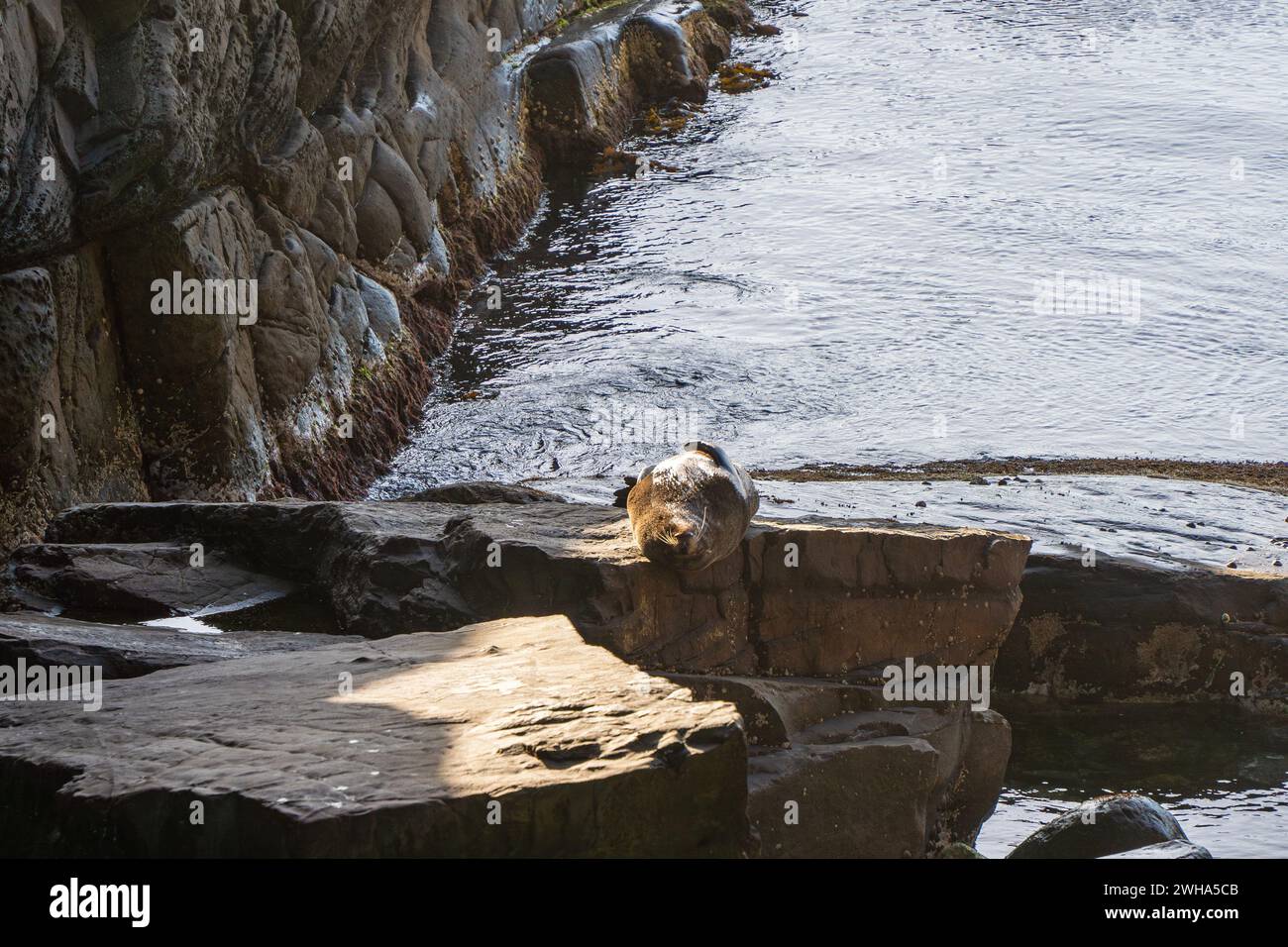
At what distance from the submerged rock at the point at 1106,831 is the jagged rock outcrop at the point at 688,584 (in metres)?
1.16

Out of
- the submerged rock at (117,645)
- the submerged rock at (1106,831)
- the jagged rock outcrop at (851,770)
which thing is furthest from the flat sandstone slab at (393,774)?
the submerged rock at (1106,831)

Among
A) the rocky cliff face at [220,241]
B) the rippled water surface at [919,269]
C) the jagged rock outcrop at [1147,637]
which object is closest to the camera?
the rocky cliff face at [220,241]

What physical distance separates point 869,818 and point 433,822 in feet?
9.97

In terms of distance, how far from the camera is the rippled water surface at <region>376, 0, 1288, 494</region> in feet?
44.6

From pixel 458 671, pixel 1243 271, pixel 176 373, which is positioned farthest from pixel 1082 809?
pixel 1243 271

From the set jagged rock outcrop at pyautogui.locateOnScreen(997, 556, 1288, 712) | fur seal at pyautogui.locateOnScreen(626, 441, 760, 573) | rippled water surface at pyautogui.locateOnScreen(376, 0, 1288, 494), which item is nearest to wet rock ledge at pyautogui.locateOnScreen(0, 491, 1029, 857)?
fur seal at pyautogui.locateOnScreen(626, 441, 760, 573)

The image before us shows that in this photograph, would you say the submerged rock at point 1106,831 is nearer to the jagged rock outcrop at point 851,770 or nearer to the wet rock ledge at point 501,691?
the jagged rock outcrop at point 851,770

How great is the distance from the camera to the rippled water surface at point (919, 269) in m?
13.6

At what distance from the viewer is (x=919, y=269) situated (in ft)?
57.7

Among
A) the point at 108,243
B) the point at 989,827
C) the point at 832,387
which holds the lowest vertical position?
the point at 989,827

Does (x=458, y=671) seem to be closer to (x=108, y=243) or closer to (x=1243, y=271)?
(x=108, y=243)

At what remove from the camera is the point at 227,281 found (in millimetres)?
10008

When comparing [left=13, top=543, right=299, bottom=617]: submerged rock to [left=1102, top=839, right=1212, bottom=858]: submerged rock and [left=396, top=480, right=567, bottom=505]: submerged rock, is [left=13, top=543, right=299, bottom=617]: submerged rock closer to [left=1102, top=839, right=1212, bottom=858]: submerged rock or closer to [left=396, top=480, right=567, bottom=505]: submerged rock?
[left=396, top=480, right=567, bottom=505]: submerged rock

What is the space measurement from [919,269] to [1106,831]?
11697mm
